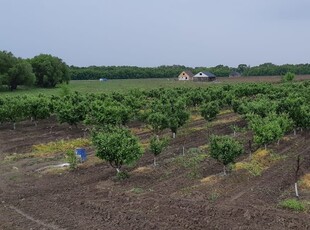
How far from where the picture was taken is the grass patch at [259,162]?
21125 mm

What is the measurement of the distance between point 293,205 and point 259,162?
690 centimetres

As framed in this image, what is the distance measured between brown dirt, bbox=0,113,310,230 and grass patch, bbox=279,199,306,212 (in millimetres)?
364

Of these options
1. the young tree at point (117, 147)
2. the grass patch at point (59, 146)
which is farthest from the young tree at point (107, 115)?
the young tree at point (117, 147)

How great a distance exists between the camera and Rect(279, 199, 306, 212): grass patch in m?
15.6

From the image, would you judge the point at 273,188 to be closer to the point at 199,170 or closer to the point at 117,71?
the point at 199,170

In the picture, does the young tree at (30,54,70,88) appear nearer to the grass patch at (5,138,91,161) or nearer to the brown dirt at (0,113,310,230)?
the grass patch at (5,138,91,161)

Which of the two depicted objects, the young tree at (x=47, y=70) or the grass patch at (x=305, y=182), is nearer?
the grass patch at (x=305, y=182)

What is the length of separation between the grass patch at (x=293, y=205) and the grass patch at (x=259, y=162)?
4170 mm

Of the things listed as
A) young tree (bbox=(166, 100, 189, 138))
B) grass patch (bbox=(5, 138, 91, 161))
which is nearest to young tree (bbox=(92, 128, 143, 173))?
grass patch (bbox=(5, 138, 91, 161))

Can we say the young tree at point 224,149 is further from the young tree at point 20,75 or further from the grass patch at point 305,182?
the young tree at point 20,75

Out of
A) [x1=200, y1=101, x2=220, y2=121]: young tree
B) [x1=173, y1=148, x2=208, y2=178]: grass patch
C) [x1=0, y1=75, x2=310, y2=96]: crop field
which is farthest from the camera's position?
[x1=0, y1=75, x2=310, y2=96]: crop field

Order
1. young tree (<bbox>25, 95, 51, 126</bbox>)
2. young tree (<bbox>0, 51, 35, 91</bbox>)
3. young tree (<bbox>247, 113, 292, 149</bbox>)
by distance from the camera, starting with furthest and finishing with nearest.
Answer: young tree (<bbox>0, 51, 35, 91</bbox>) → young tree (<bbox>25, 95, 51, 126</bbox>) → young tree (<bbox>247, 113, 292, 149</bbox>)

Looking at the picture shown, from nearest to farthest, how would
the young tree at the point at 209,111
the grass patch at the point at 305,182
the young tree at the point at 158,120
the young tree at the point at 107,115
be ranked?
1. the grass patch at the point at 305,182
2. the young tree at the point at 158,120
3. the young tree at the point at 107,115
4. the young tree at the point at 209,111

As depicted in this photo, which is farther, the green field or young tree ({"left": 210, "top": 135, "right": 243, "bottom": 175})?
the green field
